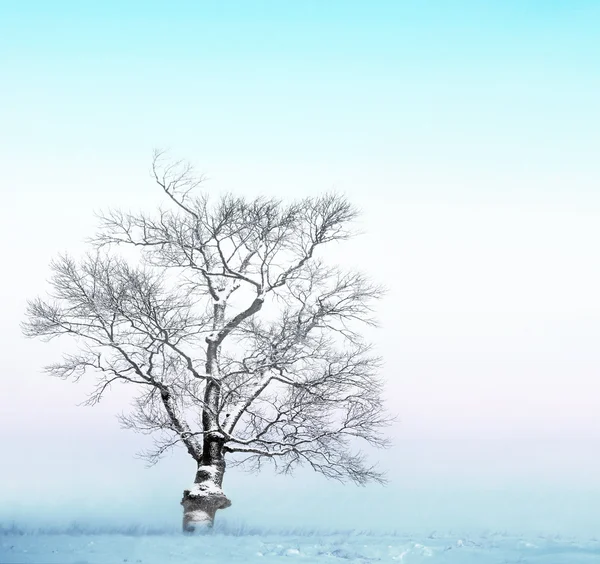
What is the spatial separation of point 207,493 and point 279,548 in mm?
3736

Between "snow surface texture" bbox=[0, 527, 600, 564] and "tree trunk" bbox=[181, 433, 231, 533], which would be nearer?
"snow surface texture" bbox=[0, 527, 600, 564]

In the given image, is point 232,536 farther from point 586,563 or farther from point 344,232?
point 344,232

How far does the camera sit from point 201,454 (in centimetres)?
1725

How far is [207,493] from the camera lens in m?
16.5

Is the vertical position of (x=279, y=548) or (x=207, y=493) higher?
(x=207, y=493)

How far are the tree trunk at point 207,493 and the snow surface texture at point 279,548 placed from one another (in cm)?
115

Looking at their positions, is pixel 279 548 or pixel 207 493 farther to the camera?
pixel 207 493

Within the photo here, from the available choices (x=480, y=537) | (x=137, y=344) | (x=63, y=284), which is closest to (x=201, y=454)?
(x=137, y=344)

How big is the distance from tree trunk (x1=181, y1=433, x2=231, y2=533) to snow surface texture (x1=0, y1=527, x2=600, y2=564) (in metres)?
1.15

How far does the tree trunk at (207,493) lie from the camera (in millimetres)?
16375

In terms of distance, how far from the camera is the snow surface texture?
1176cm

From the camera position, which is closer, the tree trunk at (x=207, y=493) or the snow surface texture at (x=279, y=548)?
the snow surface texture at (x=279, y=548)

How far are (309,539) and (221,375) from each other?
4.53 m

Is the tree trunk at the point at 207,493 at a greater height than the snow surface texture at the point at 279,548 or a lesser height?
greater
